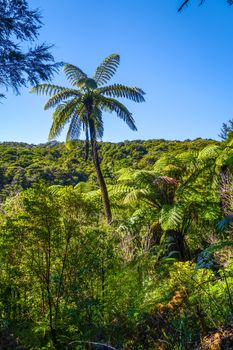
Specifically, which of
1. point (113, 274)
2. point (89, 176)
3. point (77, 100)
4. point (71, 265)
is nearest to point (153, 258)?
point (113, 274)

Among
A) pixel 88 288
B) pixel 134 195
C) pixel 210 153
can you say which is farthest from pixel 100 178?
pixel 88 288

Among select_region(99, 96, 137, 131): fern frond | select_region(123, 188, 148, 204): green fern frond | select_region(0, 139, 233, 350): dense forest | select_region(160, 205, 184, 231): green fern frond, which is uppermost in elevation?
select_region(99, 96, 137, 131): fern frond

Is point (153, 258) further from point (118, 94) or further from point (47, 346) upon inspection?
point (118, 94)

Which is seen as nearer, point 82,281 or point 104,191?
point 82,281

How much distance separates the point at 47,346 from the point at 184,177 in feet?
27.0

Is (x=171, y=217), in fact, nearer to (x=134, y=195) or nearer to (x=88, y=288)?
(x=134, y=195)

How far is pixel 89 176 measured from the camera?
93.0ft

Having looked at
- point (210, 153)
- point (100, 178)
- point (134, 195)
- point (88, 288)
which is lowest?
point (88, 288)

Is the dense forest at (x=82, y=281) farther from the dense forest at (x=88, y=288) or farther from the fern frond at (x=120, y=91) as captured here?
the fern frond at (x=120, y=91)

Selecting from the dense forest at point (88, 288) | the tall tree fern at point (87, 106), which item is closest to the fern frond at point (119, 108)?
the tall tree fern at point (87, 106)

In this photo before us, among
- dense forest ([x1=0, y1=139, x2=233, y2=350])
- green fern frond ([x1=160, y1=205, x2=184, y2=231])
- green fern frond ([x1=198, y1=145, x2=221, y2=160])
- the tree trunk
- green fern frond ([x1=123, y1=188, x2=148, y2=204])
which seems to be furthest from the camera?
green fern frond ([x1=198, y1=145, x2=221, y2=160])

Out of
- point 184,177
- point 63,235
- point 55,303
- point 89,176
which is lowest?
point 55,303

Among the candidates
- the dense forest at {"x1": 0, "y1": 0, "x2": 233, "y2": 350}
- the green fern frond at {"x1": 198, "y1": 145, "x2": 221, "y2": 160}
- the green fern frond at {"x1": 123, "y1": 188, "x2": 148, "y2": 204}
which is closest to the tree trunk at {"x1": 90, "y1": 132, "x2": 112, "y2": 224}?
the green fern frond at {"x1": 123, "y1": 188, "x2": 148, "y2": 204}

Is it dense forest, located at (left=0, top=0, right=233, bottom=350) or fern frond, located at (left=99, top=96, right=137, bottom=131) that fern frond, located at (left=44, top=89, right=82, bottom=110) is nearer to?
fern frond, located at (left=99, top=96, right=137, bottom=131)
